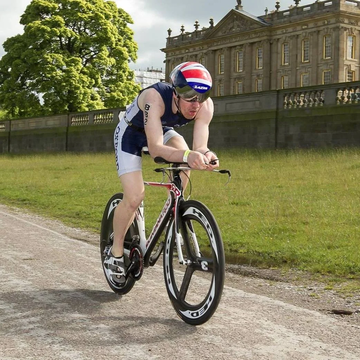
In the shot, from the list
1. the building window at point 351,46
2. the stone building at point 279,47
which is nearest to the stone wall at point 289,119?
the stone building at point 279,47

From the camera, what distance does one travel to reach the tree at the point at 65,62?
44125 mm

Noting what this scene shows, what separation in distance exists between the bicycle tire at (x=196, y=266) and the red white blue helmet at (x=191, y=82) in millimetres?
726

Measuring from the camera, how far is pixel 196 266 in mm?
4539

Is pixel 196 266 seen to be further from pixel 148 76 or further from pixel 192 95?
pixel 148 76

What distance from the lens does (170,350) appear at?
4.02 meters

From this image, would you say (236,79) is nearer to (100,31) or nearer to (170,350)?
(100,31)

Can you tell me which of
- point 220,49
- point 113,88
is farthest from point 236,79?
point 113,88

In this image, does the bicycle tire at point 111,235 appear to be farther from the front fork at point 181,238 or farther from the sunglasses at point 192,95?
the sunglasses at point 192,95

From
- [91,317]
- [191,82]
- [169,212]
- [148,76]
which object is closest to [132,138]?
[169,212]

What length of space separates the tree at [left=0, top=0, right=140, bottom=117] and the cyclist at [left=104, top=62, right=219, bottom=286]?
3887 cm

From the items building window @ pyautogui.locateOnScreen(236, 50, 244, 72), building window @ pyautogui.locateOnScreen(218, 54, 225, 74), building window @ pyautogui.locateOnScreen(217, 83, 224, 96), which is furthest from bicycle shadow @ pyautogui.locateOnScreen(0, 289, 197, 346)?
building window @ pyautogui.locateOnScreen(218, 54, 225, 74)

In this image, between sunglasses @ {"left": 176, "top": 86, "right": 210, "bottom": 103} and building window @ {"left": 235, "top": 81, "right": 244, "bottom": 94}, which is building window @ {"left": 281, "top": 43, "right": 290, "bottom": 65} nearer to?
building window @ {"left": 235, "top": 81, "right": 244, "bottom": 94}

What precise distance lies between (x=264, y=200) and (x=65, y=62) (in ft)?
109

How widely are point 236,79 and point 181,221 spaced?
84336 mm
